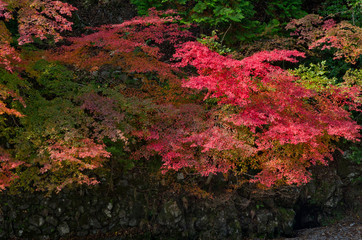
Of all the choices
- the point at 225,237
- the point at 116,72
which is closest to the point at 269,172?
the point at 225,237

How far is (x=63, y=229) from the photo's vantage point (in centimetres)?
700

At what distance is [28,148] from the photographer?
5473mm

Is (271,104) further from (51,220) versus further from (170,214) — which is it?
(51,220)

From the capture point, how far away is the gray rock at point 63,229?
6977 mm

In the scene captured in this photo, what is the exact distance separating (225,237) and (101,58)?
5893 millimetres

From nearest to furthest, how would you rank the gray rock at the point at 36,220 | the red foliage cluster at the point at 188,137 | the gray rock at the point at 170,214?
the red foliage cluster at the point at 188,137 < the gray rock at the point at 36,220 < the gray rock at the point at 170,214

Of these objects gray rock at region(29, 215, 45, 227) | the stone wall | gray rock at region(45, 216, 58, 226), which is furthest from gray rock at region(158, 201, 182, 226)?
gray rock at region(29, 215, 45, 227)

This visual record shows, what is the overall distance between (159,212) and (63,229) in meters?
2.51

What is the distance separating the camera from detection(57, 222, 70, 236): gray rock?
6.98 metres

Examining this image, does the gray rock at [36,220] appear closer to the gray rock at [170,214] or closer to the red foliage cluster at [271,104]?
the gray rock at [170,214]

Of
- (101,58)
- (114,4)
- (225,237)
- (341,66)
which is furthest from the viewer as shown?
(114,4)

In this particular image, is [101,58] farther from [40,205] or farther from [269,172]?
[269,172]

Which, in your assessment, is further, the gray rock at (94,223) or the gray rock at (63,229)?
the gray rock at (94,223)

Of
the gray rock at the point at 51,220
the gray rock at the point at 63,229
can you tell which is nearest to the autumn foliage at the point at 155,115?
the gray rock at the point at 51,220
